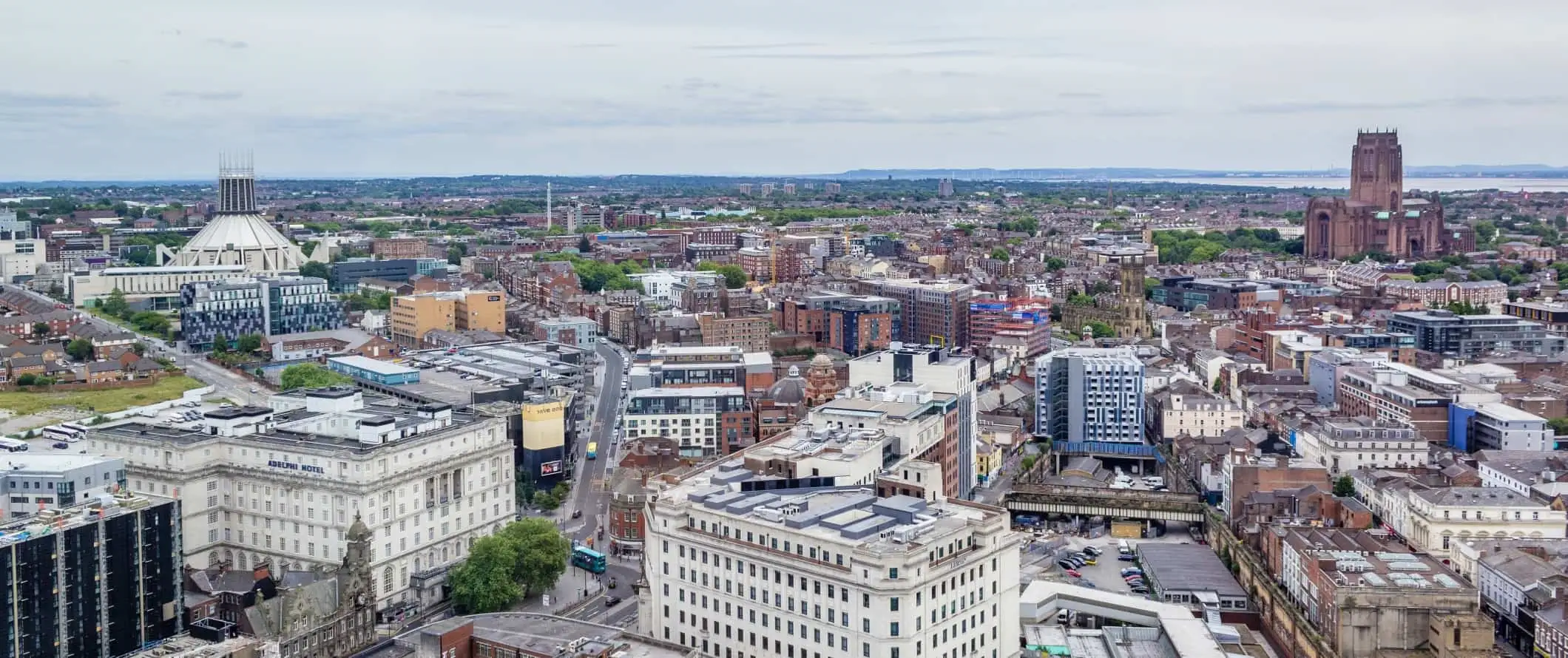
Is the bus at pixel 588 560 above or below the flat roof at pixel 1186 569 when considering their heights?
above

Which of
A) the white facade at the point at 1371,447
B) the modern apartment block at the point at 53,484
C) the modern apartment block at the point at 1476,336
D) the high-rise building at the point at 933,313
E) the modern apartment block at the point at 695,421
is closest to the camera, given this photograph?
the modern apartment block at the point at 53,484

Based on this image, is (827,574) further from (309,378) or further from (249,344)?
(249,344)

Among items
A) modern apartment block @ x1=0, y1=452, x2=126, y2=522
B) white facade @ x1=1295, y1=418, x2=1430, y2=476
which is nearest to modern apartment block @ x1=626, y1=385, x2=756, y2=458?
modern apartment block @ x1=0, y1=452, x2=126, y2=522

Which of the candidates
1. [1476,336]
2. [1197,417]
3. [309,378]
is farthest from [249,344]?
[1476,336]

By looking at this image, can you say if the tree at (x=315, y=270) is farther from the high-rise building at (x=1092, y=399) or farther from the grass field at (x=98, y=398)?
the high-rise building at (x=1092, y=399)

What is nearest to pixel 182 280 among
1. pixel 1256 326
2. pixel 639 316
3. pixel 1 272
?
pixel 1 272

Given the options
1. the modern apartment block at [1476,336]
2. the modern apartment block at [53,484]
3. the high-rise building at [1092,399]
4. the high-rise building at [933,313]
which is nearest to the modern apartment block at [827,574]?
the modern apartment block at [53,484]

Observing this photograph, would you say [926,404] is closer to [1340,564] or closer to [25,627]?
[1340,564]

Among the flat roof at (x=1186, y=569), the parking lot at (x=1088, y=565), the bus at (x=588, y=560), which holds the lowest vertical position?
the parking lot at (x=1088, y=565)
